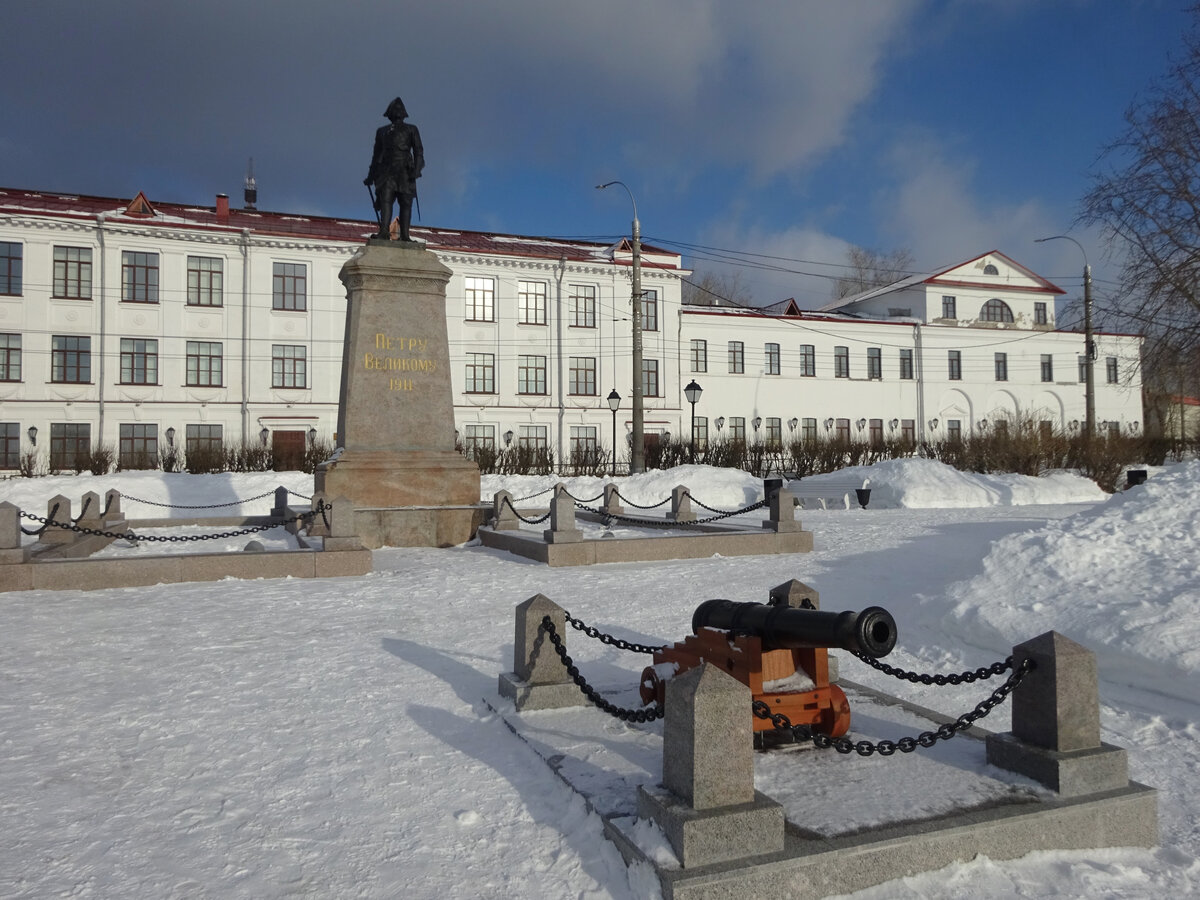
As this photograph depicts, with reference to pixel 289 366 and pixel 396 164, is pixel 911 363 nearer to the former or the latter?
pixel 289 366

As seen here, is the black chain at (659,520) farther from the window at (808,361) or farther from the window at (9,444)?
the window at (808,361)

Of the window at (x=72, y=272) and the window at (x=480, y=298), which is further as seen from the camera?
the window at (x=480, y=298)

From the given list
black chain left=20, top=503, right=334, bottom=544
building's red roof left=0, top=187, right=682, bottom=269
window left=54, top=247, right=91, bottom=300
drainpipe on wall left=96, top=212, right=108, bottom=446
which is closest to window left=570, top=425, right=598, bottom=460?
building's red roof left=0, top=187, right=682, bottom=269

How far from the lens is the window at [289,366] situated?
39500 mm

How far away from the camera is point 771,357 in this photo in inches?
1906

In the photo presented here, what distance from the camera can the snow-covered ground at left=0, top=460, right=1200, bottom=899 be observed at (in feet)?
12.2

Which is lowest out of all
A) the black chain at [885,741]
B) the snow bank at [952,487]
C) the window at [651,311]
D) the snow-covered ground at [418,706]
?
the snow-covered ground at [418,706]

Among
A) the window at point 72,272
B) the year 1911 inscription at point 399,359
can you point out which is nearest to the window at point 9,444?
the window at point 72,272

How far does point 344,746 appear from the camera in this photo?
5.15 metres

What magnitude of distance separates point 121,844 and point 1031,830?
3977mm

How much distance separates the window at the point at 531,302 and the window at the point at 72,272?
18.5m

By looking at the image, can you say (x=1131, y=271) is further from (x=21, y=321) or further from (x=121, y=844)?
(x=21, y=321)

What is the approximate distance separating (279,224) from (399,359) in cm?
3014

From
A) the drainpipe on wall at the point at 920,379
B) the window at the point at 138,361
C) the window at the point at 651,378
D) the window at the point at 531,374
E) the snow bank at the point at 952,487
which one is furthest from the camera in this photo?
the drainpipe on wall at the point at 920,379
